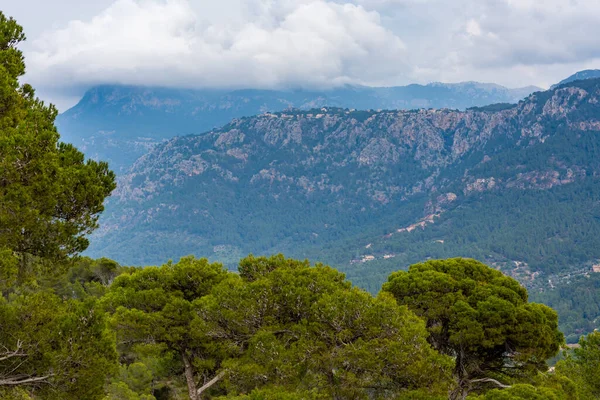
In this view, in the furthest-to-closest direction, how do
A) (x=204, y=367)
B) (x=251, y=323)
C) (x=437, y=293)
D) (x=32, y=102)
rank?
(x=437, y=293) < (x=204, y=367) < (x=251, y=323) < (x=32, y=102)

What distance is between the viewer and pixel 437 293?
79.2 feet

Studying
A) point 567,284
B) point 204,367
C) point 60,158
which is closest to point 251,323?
point 204,367

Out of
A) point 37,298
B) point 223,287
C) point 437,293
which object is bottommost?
point 437,293

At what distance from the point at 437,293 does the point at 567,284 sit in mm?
201936

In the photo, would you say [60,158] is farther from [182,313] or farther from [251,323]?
[182,313]

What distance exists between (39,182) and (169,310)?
Result: 11.4 meters

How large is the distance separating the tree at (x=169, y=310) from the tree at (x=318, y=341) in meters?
2.18

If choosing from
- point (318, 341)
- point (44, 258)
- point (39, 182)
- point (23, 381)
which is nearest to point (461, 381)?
point (318, 341)

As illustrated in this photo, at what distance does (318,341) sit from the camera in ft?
58.3

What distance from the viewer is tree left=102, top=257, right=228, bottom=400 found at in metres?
21.0

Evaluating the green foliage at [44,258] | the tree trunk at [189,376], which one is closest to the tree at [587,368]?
the tree trunk at [189,376]

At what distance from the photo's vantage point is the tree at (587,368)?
1107 inches

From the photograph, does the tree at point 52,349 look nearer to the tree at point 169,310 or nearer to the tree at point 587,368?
the tree at point 169,310

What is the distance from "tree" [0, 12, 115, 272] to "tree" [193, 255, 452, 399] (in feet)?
25.8
